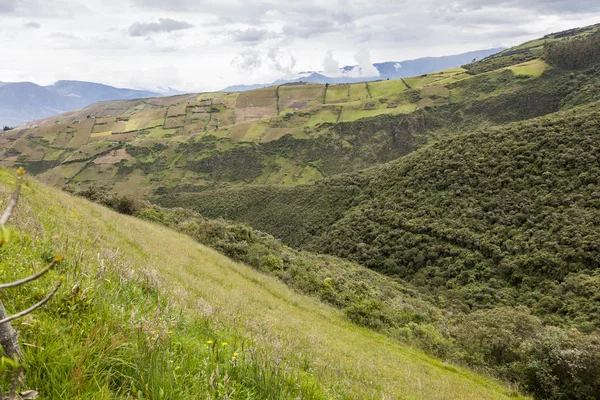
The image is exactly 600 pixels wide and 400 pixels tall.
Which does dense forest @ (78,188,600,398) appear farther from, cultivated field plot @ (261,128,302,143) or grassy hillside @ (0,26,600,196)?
cultivated field plot @ (261,128,302,143)

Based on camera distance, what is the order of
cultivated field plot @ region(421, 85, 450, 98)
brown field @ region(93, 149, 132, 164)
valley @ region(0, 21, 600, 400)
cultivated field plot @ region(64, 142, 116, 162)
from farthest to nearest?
1. cultivated field plot @ region(421, 85, 450, 98)
2. cultivated field plot @ region(64, 142, 116, 162)
3. brown field @ region(93, 149, 132, 164)
4. valley @ region(0, 21, 600, 400)

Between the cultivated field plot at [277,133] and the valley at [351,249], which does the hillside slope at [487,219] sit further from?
the cultivated field plot at [277,133]

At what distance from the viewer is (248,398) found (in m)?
3.39

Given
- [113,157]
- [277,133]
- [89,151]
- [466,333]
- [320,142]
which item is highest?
[89,151]

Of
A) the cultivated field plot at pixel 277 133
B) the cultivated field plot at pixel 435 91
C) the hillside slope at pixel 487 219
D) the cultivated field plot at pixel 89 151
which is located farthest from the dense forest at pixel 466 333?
the cultivated field plot at pixel 435 91

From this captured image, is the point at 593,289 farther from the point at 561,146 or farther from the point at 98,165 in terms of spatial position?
the point at 98,165

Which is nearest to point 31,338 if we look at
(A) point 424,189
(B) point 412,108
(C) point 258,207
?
(A) point 424,189

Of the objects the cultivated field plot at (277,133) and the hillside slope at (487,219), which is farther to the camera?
the cultivated field plot at (277,133)

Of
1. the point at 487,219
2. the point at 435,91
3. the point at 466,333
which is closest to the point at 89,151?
the point at 435,91

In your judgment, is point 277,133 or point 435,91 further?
point 277,133

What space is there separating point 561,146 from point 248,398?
91.9 meters

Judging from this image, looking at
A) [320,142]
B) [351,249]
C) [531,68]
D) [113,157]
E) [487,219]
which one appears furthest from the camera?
[113,157]

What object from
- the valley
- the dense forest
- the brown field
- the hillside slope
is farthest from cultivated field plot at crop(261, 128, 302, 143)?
the dense forest

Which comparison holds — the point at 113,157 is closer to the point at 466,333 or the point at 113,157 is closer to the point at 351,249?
the point at 351,249
